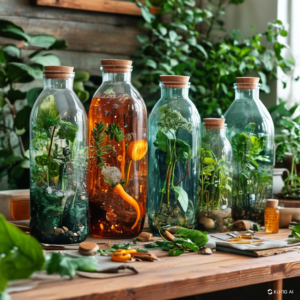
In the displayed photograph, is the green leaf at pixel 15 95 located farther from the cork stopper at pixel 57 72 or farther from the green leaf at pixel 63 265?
the green leaf at pixel 63 265

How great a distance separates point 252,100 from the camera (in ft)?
4.38

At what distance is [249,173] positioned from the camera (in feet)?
4.25

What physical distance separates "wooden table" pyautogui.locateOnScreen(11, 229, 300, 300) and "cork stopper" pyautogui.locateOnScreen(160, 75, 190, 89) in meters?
0.44

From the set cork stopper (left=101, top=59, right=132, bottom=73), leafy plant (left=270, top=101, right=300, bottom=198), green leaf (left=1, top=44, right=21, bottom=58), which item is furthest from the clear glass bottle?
green leaf (left=1, top=44, right=21, bottom=58)

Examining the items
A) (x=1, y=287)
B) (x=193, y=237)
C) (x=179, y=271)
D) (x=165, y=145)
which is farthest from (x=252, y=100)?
(x=1, y=287)

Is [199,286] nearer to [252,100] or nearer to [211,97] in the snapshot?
[252,100]

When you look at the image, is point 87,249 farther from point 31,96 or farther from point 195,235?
point 31,96

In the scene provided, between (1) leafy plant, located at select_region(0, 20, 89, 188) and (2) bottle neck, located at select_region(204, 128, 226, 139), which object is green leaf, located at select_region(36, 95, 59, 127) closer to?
(2) bottle neck, located at select_region(204, 128, 226, 139)

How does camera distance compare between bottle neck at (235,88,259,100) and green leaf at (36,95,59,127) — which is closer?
green leaf at (36,95,59,127)

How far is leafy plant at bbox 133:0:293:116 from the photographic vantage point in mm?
2129

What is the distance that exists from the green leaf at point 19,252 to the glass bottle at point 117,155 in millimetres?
353

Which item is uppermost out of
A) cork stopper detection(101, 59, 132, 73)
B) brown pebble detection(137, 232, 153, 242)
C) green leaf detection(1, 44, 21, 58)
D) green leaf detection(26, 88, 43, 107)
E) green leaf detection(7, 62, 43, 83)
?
green leaf detection(1, 44, 21, 58)

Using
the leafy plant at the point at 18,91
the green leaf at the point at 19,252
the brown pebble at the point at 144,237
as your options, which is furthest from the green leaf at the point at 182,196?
the leafy plant at the point at 18,91

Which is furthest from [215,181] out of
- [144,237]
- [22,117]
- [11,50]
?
[11,50]
